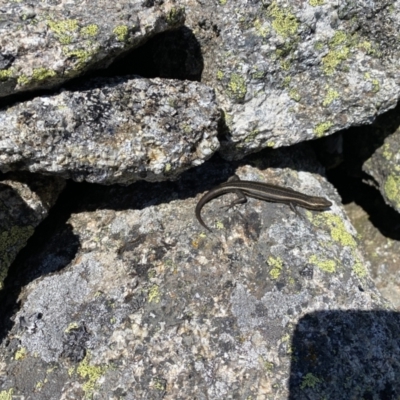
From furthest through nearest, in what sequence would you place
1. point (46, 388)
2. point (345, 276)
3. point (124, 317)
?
point (345, 276) < point (124, 317) < point (46, 388)

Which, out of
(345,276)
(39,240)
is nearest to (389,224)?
(345,276)

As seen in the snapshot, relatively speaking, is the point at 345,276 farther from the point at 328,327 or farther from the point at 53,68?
the point at 53,68

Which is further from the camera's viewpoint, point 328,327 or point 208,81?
point 208,81

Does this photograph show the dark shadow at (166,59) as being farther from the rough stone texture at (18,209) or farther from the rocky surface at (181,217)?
the rough stone texture at (18,209)

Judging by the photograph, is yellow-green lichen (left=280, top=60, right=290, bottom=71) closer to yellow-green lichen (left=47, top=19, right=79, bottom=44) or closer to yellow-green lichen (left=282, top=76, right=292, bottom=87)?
yellow-green lichen (left=282, top=76, right=292, bottom=87)

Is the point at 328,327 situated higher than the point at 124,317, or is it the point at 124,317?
the point at 124,317

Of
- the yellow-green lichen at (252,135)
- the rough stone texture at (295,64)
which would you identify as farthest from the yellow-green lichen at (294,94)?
the yellow-green lichen at (252,135)

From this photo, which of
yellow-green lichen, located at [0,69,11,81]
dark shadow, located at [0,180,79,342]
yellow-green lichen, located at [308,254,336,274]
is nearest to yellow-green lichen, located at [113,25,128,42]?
yellow-green lichen, located at [0,69,11,81]
